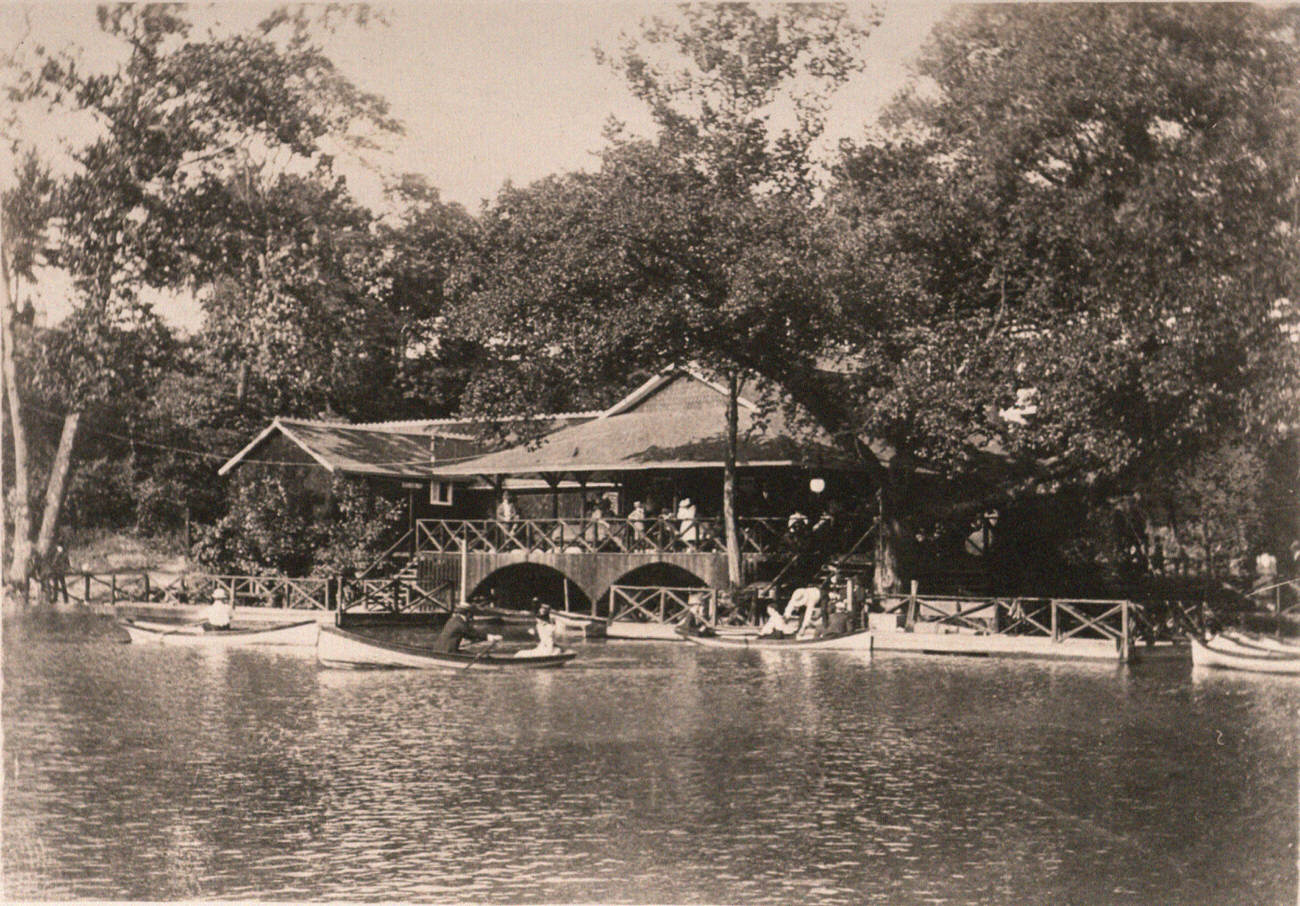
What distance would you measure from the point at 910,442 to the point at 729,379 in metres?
4.38

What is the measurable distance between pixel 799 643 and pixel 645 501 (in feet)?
30.7

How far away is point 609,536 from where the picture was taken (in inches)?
1353

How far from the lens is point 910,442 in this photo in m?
31.0

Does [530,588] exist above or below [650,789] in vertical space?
above

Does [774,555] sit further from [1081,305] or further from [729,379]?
[1081,305]

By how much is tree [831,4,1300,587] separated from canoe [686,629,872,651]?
165 inches

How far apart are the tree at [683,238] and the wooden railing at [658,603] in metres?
5.20

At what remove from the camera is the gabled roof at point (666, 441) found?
3238 centimetres

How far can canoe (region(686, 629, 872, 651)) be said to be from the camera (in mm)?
27500

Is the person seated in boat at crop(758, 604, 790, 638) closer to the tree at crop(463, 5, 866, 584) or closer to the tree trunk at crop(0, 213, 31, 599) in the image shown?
the tree at crop(463, 5, 866, 584)

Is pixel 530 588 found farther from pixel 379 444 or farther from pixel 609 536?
pixel 609 536

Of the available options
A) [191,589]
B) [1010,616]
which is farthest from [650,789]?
[191,589]

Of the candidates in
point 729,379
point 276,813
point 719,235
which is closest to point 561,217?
point 719,235

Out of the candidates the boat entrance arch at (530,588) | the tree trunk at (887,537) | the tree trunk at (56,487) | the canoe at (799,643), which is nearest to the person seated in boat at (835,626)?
the canoe at (799,643)
